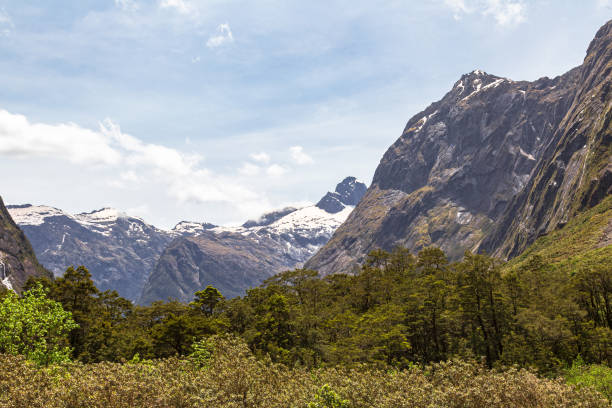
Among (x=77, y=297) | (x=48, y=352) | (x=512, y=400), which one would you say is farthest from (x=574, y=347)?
(x=77, y=297)

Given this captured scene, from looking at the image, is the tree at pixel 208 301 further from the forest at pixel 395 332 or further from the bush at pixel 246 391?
the bush at pixel 246 391

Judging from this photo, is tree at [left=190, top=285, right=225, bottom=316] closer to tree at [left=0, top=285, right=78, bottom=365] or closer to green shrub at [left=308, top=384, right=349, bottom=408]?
tree at [left=0, top=285, right=78, bottom=365]

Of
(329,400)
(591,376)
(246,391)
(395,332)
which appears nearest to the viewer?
(329,400)

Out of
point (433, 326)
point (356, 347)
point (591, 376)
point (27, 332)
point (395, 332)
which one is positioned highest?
point (433, 326)

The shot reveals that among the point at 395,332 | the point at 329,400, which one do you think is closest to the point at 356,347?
the point at 395,332

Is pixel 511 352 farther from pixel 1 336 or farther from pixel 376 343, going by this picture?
pixel 1 336

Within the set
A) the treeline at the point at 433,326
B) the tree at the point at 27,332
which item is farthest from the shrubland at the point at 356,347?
the tree at the point at 27,332

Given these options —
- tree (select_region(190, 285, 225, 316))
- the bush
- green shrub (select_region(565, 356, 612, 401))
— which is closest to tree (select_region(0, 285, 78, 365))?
the bush

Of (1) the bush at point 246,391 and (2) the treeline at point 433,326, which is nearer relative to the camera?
(1) the bush at point 246,391

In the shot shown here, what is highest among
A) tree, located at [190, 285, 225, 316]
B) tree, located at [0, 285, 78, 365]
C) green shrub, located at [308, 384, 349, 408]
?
green shrub, located at [308, 384, 349, 408]

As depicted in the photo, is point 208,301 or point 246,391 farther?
point 208,301

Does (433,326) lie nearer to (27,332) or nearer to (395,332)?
(395,332)

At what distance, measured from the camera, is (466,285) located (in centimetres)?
5728

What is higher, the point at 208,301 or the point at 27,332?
the point at 27,332
